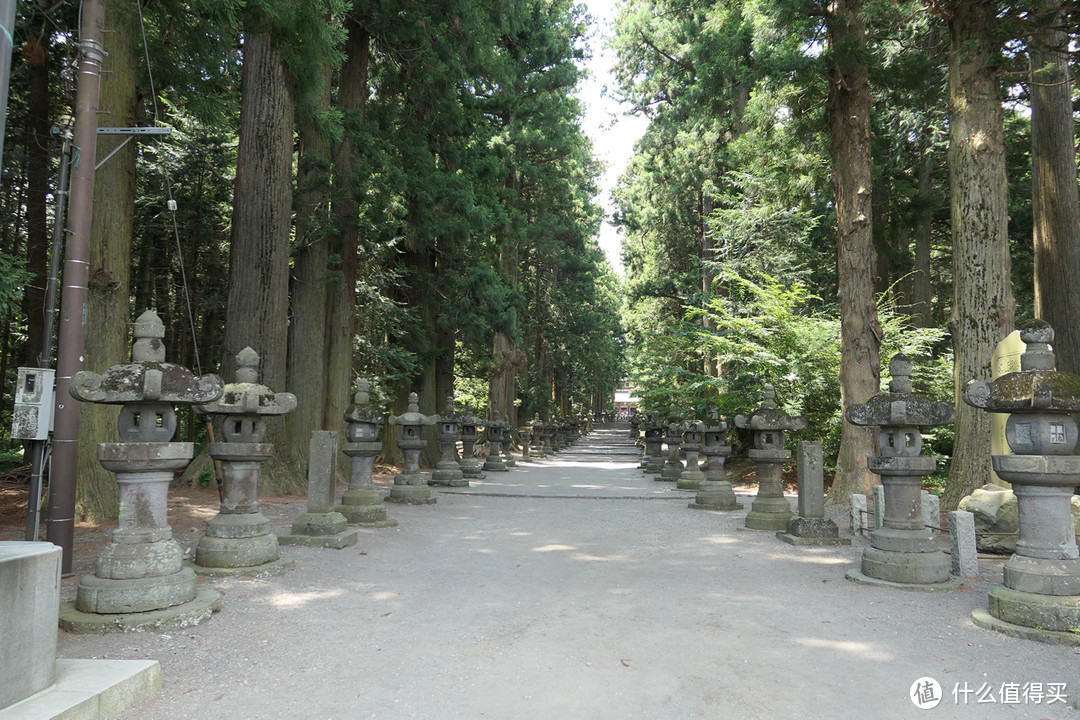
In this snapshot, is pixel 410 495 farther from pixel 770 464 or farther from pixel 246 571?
pixel 770 464

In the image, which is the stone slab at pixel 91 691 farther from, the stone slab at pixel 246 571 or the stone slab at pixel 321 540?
the stone slab at pixel 321 540

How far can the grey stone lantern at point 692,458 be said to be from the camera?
1391cm

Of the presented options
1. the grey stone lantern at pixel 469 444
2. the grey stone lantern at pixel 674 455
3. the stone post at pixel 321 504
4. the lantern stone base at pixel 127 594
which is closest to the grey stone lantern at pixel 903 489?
the stone post at pixel 321 504

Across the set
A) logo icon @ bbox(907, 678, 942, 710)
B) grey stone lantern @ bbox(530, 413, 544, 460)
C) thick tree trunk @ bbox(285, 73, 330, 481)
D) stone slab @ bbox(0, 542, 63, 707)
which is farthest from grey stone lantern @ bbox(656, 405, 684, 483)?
stone slab @ bbox(0, 542, 63, 707)

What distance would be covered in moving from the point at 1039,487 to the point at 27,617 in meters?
6.46

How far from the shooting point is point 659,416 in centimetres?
2222

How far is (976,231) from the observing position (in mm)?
8641

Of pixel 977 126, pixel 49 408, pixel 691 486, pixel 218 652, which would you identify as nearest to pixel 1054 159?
pixel 977 126

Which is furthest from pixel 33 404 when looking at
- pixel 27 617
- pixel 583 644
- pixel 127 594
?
pixel 583 644

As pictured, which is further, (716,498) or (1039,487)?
(716,498)

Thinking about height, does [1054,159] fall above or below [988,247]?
above

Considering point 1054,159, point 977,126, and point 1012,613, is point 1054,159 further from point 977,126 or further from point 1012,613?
point 1012,613

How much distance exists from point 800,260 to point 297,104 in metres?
14.4

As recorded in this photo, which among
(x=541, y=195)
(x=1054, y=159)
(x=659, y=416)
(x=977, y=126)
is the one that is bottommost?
(x=659, y=416)
